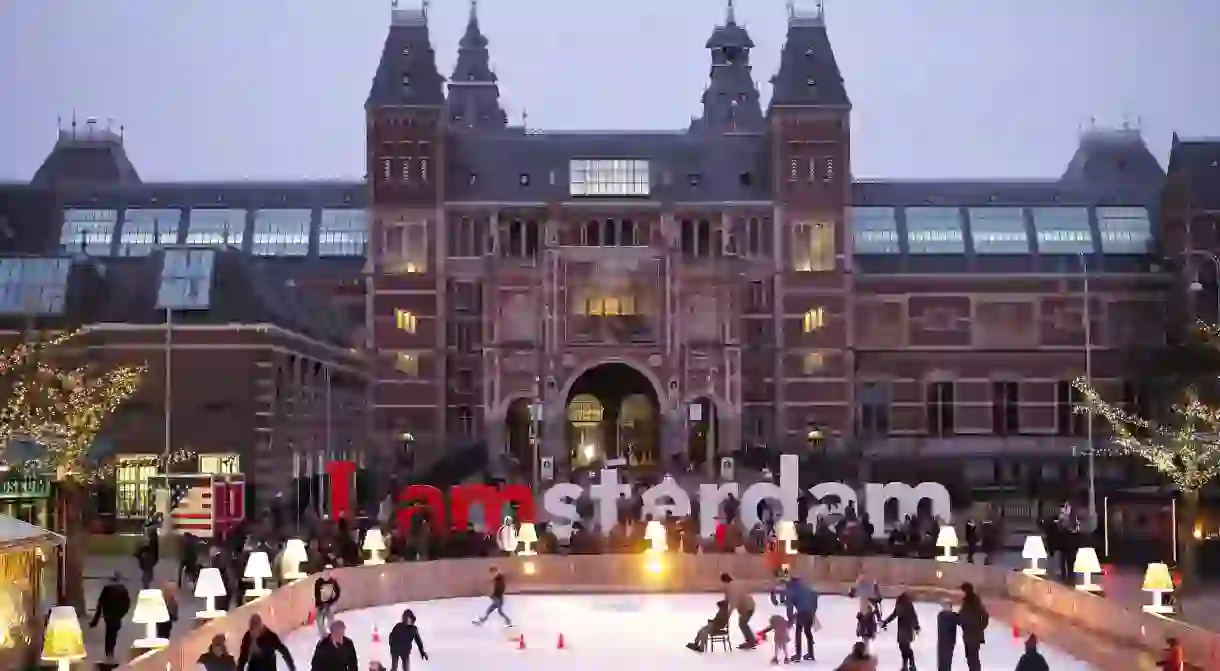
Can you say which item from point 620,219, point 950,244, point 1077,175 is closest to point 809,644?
point 620,219

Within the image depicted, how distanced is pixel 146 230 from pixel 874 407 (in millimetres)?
27849

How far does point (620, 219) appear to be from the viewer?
61.3 meters

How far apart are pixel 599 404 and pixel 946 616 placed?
147ft

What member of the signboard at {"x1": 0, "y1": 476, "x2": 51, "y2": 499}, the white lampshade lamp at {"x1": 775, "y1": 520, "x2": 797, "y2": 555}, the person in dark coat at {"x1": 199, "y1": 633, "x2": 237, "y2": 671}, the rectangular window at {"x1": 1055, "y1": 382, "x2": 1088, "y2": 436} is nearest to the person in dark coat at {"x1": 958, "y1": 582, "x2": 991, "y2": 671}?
the person in dark coat at {"x1": 199, "y1": 633, "x2": 237, "y2": 671}

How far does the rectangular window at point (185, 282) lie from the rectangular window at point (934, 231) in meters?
29.5

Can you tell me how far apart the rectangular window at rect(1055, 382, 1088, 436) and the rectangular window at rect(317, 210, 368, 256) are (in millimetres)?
25887

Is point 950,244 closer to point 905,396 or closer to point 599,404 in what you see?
point 905,396

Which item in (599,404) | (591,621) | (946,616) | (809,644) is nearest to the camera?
(946,616)

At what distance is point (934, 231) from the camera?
64562 mm

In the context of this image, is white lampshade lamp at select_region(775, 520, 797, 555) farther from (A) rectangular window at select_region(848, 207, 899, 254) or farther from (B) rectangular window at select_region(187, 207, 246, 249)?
(B) rectangular window at select_region(187, 207, 246, 249)

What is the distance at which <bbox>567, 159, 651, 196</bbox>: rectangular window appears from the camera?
61844 mm

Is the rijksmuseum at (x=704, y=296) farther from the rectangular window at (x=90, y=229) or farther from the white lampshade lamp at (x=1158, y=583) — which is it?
the white lampshade lamp at (x=1158, y=583)

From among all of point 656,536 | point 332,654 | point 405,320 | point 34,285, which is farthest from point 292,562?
point 405,320

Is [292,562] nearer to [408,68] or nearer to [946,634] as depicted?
[946,634]
